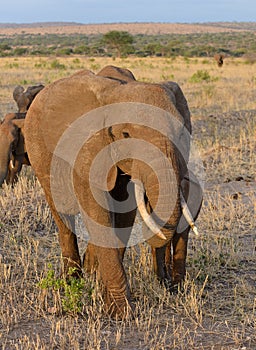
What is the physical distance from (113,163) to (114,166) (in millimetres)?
21

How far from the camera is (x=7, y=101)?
1778 centimetres

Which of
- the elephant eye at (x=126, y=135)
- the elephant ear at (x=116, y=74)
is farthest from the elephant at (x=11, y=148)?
the elephant eye at (x=126, y=135)

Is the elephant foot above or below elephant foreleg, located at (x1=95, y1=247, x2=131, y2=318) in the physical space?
below

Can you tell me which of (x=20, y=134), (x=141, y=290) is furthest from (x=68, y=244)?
(x=20, y=134)

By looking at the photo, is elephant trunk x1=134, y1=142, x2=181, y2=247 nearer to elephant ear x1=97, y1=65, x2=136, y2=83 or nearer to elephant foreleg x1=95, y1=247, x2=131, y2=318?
elephant foreleg x1=95, y1=247, x2=131, y2=318

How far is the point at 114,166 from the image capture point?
14.3ft

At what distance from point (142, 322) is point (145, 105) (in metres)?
1.52

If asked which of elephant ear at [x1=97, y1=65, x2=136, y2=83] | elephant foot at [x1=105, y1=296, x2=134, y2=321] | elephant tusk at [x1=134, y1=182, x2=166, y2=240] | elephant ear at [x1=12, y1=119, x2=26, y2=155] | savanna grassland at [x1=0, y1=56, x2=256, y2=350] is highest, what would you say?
elephant ear at [x1=97, y1=65, x2=136, y2=83]

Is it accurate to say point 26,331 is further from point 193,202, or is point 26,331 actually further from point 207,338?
point 193,202

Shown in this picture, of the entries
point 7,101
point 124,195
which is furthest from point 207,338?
point 7,101

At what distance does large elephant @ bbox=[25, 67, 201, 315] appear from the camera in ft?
13.0

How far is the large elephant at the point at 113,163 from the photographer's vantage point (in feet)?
13.0

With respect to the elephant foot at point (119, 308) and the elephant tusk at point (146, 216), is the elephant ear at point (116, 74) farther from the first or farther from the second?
the elephant foot at point (119, 308)

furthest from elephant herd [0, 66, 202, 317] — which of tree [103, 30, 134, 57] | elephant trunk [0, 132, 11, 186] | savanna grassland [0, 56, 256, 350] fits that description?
tree [103, 30, 134, 57]
